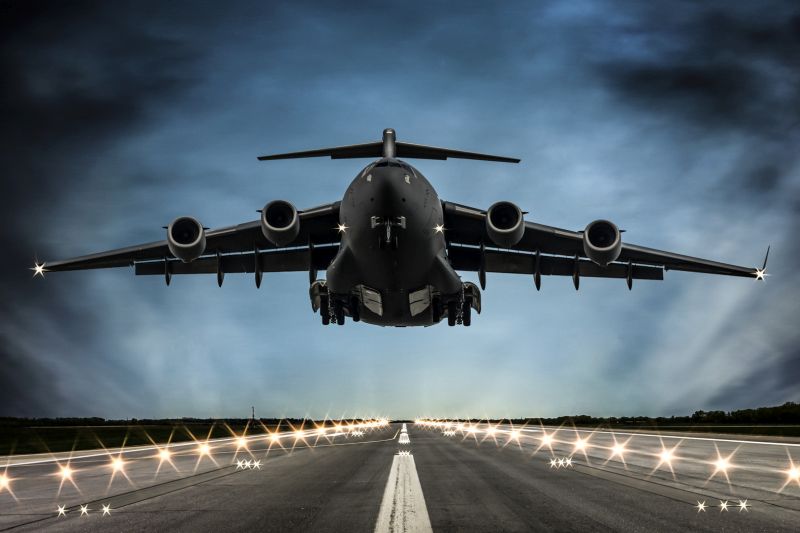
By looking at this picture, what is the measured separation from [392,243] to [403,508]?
751cm

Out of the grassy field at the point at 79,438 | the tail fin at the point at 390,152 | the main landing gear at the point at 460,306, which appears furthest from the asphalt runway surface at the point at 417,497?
the grassy field at the point at 79,438

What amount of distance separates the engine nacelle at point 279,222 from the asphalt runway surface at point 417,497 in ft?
18.7

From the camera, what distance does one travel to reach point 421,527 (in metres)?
6.00

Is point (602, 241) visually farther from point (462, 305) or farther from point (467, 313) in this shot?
point (467, 313)

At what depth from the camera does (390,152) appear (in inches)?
653

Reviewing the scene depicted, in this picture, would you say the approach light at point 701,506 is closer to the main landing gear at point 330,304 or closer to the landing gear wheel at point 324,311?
the main landing gear at point 330,304

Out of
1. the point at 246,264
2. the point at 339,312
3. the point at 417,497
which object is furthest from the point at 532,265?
the point at 417,497

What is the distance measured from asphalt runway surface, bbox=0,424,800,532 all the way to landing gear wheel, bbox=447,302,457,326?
6.78m

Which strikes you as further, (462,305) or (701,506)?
(462,305)

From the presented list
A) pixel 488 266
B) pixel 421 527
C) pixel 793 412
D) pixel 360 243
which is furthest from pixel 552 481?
pixel 793 412

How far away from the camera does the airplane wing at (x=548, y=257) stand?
59.3ft

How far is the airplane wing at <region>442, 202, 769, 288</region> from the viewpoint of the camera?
59.3 feet

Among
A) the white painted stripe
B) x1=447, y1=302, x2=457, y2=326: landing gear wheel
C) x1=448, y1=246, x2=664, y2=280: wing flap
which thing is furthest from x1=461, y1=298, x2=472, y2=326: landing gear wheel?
the white painted stripe

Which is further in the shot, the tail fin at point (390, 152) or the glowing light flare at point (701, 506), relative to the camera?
the tail fin at point (390, 152)
